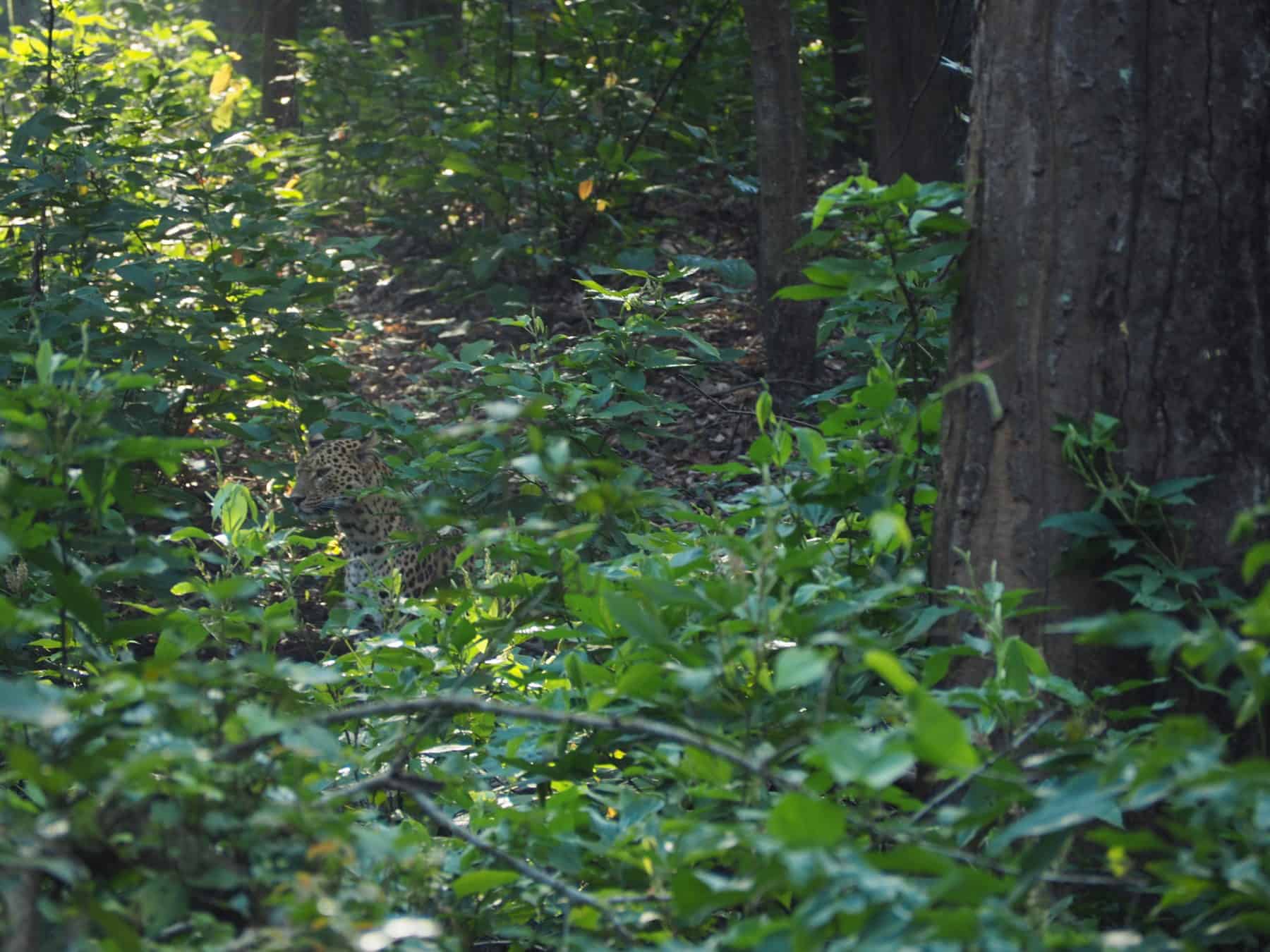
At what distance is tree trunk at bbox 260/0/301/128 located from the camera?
1402 cm

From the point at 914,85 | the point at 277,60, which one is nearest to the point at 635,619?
the point at 914,85

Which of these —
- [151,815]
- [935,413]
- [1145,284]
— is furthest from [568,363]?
[151,815]

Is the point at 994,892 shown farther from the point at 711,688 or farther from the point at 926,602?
the point at 926,602

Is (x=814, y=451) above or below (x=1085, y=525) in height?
above

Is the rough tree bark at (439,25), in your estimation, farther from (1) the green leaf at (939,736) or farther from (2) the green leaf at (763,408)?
(1) the green leaf at (939,736)

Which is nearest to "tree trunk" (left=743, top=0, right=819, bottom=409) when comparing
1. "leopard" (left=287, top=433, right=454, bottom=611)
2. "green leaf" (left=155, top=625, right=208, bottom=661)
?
"leopard" (left=287, top=433, right=454, bottom=611)

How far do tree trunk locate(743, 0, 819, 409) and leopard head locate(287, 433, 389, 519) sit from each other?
2.46 meters

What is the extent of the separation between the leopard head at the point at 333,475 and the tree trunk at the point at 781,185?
2.46 m

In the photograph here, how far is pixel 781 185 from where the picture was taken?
7910mm

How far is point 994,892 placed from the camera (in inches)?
63.6

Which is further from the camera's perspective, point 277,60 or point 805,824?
point 277,60

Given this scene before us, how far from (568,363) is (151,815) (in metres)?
3.42

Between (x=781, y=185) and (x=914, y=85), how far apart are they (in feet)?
5.14

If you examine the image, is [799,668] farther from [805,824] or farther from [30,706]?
[30,706]
